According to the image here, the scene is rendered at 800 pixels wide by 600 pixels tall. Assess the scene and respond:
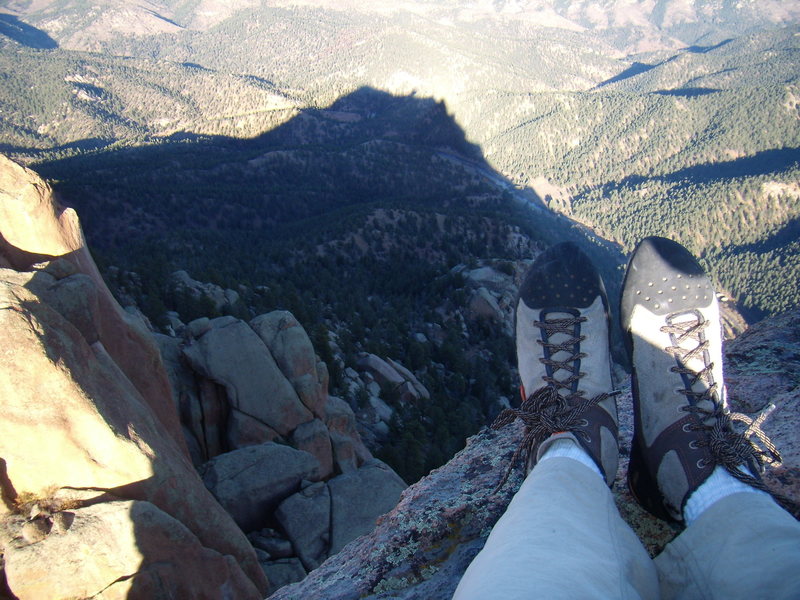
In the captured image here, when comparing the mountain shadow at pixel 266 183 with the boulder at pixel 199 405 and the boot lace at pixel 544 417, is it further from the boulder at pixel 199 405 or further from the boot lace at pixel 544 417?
the boot lace at pixel 544 417

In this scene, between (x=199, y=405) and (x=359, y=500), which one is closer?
(x=359, y=500)

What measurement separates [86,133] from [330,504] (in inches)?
5387

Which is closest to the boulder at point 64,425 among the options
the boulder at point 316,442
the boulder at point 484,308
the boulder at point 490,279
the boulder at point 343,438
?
the boulder at point 316,442

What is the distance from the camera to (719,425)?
2504mm

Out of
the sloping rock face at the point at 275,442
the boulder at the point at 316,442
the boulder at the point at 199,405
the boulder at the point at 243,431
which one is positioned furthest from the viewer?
the boulder at the point at 316,442

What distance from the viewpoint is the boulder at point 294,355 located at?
9.27 metres

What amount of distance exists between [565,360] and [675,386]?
663 millimetres

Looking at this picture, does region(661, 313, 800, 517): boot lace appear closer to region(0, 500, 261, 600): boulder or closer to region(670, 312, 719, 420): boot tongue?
region(670, 312, 719, 420): boot tongue

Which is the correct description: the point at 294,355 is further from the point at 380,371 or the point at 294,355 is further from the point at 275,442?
the point at 380,371

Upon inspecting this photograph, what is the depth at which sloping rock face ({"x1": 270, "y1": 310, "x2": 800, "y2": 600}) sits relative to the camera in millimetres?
2268

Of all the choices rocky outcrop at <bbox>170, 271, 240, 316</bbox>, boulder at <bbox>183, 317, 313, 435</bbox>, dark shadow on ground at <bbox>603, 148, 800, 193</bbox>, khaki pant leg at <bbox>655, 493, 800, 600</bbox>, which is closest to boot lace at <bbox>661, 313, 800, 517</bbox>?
khaki pant leg at <bbox>655, 493, 800, 600</bbox>

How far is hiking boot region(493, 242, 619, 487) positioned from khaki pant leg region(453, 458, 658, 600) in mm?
498

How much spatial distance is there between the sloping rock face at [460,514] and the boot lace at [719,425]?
140mm

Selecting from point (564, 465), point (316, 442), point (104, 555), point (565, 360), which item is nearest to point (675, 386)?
point (565, 360)
